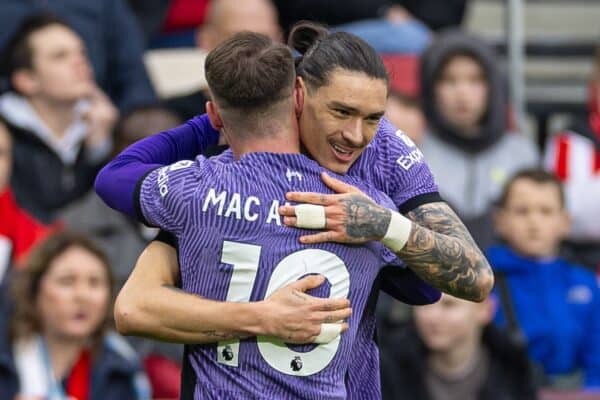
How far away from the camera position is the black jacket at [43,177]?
7766 mm

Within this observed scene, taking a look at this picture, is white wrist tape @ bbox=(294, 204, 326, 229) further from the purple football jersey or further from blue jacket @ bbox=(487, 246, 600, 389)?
blue jacket @ bbox=(487, 246, 600, 389)

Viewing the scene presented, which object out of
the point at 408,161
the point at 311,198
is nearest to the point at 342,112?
the point at 311,198

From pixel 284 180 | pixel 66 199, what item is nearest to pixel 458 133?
pixel 66 199

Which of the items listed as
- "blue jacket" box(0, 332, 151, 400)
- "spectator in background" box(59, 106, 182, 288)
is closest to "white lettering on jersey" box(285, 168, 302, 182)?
"blue jacket" box(0, 332, 151, 400)

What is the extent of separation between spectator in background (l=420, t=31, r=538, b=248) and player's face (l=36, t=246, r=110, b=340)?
2.10 m

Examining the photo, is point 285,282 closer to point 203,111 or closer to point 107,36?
point 203,111

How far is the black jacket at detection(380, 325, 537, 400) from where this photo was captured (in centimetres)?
711

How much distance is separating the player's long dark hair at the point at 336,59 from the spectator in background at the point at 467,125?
4.07 meters

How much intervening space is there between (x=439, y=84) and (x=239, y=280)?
460cm

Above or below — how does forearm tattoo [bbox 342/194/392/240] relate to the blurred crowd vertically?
above

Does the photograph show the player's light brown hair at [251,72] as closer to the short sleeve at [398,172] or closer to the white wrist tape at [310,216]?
the white wrist tape at [310,216]

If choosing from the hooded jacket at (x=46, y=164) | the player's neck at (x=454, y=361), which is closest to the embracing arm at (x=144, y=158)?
the player's neck at (x=454, y=361)

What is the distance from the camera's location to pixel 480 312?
7312mm

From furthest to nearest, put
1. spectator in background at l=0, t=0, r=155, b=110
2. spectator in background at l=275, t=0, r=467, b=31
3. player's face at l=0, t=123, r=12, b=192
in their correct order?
spectator in background at l=275, t=0, r=467, b=31 → spectator in background at l=0, t=0, r=155, b=110 → player's face at l=0, t=123, r=12, b=192
